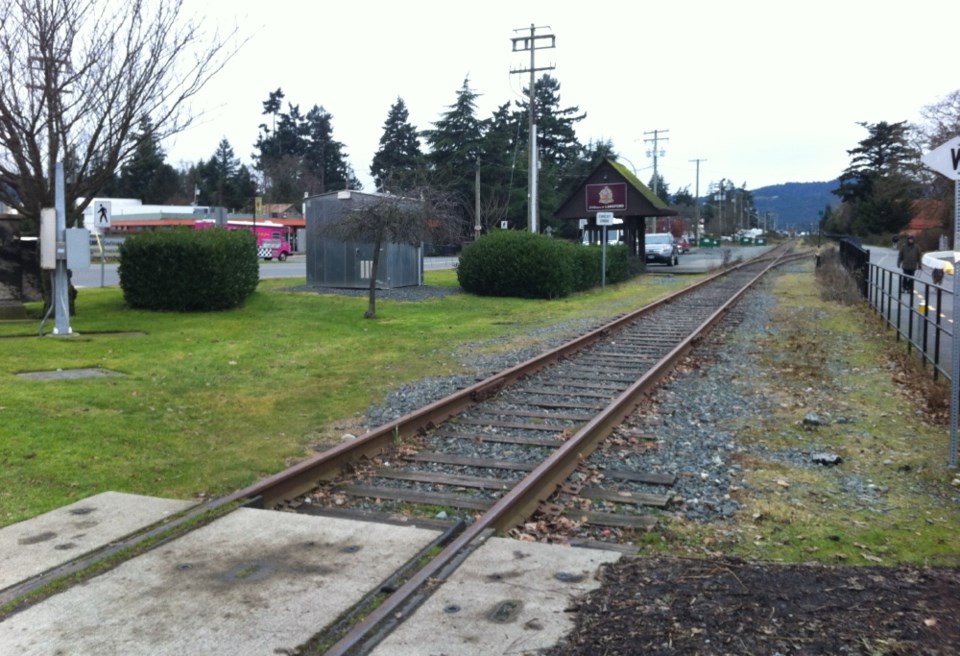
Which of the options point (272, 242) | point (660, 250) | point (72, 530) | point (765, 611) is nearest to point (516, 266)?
point (72, 530)

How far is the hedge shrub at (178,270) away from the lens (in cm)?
1892

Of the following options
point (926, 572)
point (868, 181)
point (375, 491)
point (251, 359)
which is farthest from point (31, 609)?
point (868, 181)

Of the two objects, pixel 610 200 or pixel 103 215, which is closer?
pixel 103 215

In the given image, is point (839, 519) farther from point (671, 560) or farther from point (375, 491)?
point (375, 491)

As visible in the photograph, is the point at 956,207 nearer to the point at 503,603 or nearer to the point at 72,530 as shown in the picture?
the point at 503,603

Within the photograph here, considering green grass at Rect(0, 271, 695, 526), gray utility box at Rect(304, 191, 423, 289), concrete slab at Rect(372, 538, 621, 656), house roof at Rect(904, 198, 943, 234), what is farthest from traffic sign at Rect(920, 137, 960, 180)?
house roof at Rect(904, 198, 943, 234)

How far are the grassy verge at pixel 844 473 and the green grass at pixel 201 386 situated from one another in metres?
3.78

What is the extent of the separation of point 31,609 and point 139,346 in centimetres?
1044

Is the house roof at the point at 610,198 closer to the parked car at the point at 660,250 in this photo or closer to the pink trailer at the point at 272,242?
the parked car at the point at 660,250

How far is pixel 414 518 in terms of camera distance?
20.1 feet

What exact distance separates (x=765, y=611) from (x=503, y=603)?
126cm

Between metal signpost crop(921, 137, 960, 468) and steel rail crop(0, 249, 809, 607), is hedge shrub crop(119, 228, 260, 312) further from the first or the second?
metal signpost crop(921, 137, 960, 468)

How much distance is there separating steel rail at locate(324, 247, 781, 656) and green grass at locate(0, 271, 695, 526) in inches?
84.4

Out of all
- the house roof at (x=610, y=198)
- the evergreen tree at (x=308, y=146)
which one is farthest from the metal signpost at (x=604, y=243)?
the evergreen tree at (x=308, y=146)
